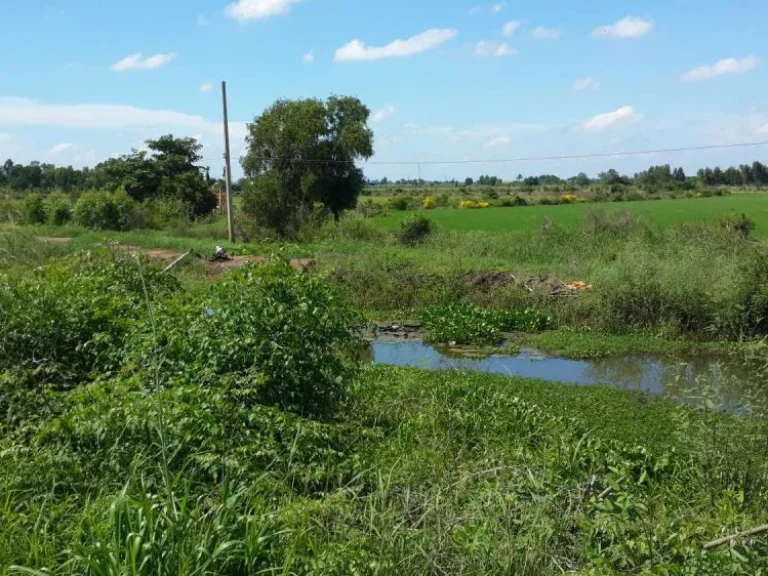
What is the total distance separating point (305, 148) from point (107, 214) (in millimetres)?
10928

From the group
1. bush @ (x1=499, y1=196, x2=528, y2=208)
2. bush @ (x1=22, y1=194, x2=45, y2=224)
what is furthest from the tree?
bush @ (x1=499, y1=196, x2=528, y2=208)

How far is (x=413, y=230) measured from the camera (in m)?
26.1

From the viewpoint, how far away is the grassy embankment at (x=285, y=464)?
3.27 meters

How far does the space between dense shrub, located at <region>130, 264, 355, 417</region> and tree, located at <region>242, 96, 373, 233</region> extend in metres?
22.1

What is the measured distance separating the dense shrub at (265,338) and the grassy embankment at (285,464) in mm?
17

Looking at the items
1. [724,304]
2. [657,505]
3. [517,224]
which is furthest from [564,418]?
[517,224]

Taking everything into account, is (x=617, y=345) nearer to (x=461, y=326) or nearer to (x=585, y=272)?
(x=461, y=326)

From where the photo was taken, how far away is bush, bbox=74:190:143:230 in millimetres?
32750

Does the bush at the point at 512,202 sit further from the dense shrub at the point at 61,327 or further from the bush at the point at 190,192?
the dense shrub at the point at 61,327

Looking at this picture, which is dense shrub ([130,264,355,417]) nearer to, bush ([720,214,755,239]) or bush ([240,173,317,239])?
bush ([720,214,755,239])

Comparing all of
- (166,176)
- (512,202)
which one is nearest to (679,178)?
(512,202)

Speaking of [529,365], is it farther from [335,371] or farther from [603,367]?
[335,371]

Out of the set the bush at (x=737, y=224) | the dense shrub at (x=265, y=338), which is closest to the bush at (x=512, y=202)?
the bush at (x=737, y=224)

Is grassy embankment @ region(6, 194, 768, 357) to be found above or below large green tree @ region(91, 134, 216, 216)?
below
